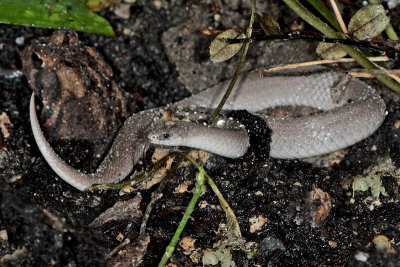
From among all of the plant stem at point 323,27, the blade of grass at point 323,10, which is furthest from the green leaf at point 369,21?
the blade of grass at point 323,10

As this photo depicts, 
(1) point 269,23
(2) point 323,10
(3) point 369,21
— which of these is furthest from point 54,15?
(3) point 369,21

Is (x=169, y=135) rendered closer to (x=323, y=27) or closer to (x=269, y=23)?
(x=269, y=23)

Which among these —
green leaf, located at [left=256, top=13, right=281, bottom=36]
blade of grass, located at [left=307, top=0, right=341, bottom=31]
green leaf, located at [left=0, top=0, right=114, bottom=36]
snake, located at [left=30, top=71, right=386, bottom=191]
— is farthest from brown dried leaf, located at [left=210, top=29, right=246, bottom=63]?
green leaf, located at [left=0, top=0, right=114, bottom=36]

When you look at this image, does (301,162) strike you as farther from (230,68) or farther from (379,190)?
(230,68)

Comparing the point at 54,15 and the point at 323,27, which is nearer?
the point at 323,27

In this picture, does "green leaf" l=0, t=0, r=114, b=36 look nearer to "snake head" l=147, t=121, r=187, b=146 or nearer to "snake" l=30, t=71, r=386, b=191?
"snake" l=30, t=71, r=386, b=191

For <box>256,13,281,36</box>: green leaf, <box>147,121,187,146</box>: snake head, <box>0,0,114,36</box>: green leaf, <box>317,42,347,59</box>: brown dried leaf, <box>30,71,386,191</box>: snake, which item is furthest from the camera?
<box>0,0,114,36</box>: green leaf

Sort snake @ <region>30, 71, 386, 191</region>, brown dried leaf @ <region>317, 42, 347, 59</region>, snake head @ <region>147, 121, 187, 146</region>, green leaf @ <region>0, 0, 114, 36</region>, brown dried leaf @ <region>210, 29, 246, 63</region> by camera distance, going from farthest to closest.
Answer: green leaf @ <region>0, 0, 114, 36</region> → snake head @ <region>147, 121, 187, 146</region> → snake @ <region>30, 71, 386, 191</region> → brown dried leaf @ <region>317, 42, 347, 59</region> → brown dried leaf @ <region>210, 29, 246, 63</region>
